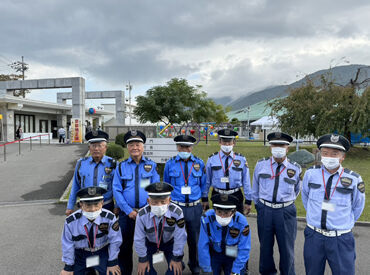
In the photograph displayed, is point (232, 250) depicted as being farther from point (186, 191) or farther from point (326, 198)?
point (326, 198)

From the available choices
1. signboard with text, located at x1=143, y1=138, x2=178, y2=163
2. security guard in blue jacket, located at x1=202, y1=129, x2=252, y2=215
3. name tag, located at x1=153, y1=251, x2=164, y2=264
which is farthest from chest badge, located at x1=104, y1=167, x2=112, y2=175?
signboard with text, located at x1=143, y1=138, x2=178, y2=163

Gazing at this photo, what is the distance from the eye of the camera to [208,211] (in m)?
3.34

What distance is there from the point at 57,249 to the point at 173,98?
86.0 feet

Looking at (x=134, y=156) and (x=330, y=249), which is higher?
(x=134, y=156)

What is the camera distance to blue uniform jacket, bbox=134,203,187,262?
10.6 ft

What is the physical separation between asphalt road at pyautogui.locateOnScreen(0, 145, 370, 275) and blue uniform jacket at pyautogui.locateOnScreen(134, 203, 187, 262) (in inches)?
36.2

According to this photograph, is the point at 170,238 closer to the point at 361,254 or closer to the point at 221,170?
the point at 221,170

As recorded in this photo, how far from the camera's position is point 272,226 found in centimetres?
358

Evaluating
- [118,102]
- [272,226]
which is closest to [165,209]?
[272,226]

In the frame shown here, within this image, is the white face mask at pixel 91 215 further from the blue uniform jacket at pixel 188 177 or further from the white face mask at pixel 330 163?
the white face mask at pixel 330 163

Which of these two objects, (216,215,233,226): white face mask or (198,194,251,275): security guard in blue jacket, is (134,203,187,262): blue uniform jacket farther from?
(216,215,233,226): white face mask

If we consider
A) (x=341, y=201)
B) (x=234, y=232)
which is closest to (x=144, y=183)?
(x=234, y=232)

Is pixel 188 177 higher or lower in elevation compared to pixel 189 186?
higher

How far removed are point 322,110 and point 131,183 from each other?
48.5 feet
